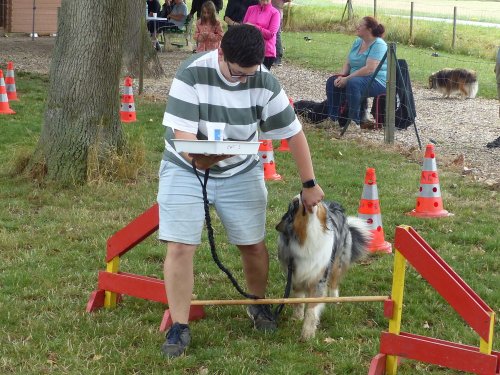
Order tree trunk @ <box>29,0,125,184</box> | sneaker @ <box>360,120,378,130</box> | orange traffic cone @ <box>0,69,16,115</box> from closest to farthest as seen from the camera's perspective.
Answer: tree trunk @ <box>29,0,125,184</box> < sneaker @ <box>360,120,378,130</box> < orange traffic cone @ <box>0,69,16,115</box>

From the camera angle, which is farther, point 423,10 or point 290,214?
point 423,10

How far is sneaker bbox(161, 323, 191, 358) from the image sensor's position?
4531mm

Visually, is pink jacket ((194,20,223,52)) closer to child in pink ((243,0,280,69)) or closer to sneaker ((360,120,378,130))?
child in pink ((243,0,280,69))

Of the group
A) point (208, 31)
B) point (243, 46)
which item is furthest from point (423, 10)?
point (243, 46)

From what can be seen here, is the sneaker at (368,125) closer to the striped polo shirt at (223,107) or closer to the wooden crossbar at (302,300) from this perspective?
the striped polo shirt at (223,107)

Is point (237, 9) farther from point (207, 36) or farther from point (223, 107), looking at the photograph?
point (223, 107)

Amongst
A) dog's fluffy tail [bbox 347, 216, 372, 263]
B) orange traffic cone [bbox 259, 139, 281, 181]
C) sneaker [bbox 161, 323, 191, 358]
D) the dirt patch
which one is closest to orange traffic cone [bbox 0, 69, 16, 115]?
the dirt patch

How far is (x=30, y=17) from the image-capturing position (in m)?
24.2

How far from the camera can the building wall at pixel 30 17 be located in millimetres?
23891

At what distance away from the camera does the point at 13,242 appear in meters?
6.53

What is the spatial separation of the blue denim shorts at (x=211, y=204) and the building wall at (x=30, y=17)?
68.1 ft

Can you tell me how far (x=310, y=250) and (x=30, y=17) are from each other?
21.2 m

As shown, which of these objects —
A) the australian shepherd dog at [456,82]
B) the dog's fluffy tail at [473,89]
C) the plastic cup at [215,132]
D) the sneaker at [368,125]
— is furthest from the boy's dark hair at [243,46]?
the dog's fluffy tail at [473,89]

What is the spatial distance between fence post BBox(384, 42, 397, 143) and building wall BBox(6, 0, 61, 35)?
15.6 meters
